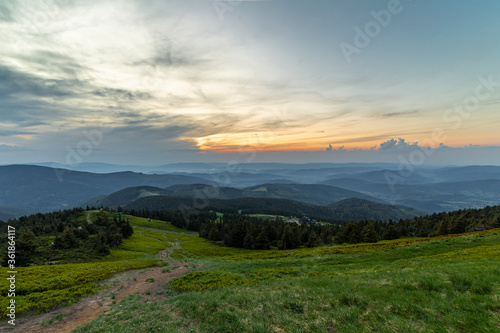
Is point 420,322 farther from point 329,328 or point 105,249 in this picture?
point 105,249

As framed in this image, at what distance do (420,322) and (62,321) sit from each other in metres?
25.0

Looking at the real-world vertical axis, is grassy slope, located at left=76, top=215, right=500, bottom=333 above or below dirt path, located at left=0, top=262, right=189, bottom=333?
above

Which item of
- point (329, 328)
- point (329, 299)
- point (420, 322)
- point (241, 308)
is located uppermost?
point (420, 322)

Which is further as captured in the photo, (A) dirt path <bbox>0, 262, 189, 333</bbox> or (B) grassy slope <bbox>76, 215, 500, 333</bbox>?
(A) dirt path <bbox>0, 262, 189, 333</bbox>

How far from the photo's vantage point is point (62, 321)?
1591 cm

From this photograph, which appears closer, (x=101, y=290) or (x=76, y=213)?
(x=101, y=290)

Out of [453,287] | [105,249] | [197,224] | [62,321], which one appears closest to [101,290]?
[62,321]

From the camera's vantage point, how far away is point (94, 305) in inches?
764

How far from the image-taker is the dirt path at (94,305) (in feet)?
49.1

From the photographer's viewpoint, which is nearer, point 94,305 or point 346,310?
point 346,310

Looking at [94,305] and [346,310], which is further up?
[346,310]

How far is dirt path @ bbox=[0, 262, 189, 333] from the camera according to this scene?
14966 millimetres

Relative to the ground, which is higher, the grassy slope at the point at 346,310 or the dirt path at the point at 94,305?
the grassy slope at the point at 346,310

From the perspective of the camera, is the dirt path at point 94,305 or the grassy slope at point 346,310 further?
the dirt path at point 94,305
